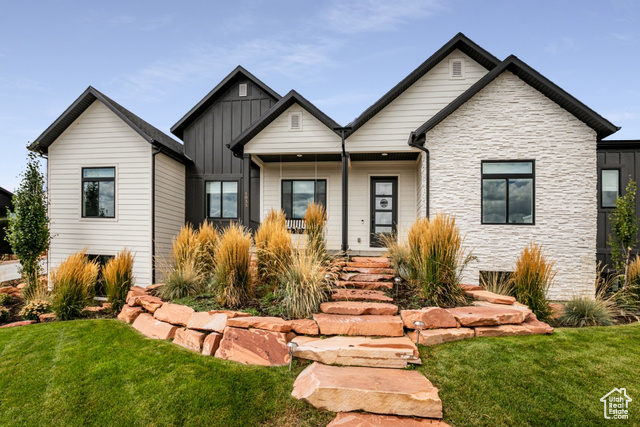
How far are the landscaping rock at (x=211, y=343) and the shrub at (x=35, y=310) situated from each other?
A: 4673mm

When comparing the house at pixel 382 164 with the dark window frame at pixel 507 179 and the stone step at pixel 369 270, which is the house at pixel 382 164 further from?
the stone step at pixel 369 270

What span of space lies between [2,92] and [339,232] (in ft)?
43.0

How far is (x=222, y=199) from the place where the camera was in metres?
10.5

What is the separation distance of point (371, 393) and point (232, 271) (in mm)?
2802

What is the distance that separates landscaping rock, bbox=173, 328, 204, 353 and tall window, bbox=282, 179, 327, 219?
19.3 ft

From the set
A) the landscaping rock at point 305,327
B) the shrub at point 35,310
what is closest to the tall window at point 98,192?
the shrub at point 35,310

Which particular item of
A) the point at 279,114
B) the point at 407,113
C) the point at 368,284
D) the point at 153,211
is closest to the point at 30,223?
the point at 153,211

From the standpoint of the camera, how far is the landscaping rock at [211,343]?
4.02 meters

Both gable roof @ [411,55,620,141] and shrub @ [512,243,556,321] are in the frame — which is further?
gable roof @ [411,55,620,141]

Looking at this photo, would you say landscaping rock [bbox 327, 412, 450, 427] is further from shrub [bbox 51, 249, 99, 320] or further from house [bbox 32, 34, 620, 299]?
shrub [bbox 51, 249, 99, 320]

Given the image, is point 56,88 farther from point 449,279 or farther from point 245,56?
point 449,279

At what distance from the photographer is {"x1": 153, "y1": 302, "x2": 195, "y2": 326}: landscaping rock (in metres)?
4.71

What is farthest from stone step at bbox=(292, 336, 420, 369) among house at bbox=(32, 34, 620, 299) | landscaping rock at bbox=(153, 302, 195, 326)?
house at bbox=(32, 34, 620, 299)

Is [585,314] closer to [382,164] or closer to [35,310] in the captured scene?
[382,164]
